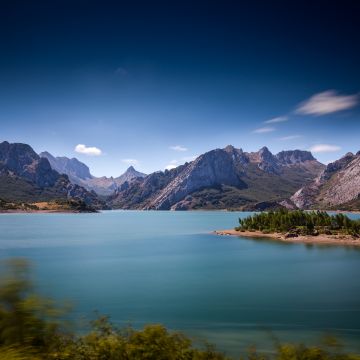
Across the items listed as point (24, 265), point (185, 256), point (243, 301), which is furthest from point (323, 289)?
point (24, 265)

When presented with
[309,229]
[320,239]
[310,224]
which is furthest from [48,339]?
[310,224]

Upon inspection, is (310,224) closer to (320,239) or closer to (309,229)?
(309,229)

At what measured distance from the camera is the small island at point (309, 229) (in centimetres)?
15600

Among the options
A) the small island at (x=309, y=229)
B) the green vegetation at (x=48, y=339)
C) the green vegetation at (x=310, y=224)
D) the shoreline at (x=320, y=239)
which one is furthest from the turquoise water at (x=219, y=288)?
the green vegetation at (x=310, y=224)

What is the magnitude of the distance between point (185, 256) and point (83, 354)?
101 metres

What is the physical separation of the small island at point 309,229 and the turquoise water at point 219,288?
18773 millimetres

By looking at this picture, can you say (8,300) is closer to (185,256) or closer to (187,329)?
(187,329)

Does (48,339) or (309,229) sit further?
(309,229)

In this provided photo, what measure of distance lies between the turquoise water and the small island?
18773 millimetres

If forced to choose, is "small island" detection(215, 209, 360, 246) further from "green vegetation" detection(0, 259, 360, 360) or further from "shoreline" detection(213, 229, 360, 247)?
"green vegetation" detection(0, 259, 360, 360)

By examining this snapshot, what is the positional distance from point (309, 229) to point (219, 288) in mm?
110164

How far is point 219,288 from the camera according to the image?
2940 inches

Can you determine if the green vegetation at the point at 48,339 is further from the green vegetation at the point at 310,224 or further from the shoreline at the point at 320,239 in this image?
the green vegetation at the point at 310,224

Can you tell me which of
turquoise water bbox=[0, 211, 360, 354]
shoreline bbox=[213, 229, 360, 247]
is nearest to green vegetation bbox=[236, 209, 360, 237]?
shoreline bbox=[213, 229, 360, 247]
